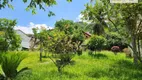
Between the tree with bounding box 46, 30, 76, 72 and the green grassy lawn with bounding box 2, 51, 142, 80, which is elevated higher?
the tree with bounding box 46, 30, 76, 72

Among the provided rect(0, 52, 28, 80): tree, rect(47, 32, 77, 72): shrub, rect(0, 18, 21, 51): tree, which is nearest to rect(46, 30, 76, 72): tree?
rect(47, 32, 77, 72): shrub

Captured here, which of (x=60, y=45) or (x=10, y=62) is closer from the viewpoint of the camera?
(x=10, y=62)

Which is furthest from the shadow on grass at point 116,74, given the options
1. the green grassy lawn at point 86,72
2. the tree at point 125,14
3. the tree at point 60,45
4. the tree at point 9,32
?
the tree at point 9,32

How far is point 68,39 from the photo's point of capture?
19.9 metres

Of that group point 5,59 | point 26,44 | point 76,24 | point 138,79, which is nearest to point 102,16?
point 138,79

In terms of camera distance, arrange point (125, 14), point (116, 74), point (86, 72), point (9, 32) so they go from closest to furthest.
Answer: point (116, 74)
point (86, 72)
point (125, 14)
point (9, 32)

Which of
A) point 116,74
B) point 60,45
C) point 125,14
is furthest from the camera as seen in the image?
point 125,14

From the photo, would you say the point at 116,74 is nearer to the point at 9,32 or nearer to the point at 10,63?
the point at 10,63

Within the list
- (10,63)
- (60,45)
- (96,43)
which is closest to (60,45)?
(60,45)

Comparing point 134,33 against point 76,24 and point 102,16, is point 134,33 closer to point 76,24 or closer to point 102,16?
point 102,16

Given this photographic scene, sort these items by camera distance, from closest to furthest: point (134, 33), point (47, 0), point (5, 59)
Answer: point (47, 0) < point (5, 59) < point (134, 33)

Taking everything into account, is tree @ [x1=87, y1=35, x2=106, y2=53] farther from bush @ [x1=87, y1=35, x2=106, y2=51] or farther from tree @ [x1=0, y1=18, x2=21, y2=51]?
tree @ [x1=0, y1=18, x2=21, y2=51]

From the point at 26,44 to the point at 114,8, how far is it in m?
53.0

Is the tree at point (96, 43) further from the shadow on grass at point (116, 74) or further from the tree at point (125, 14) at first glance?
the shadow on grass at point (116, 74)
